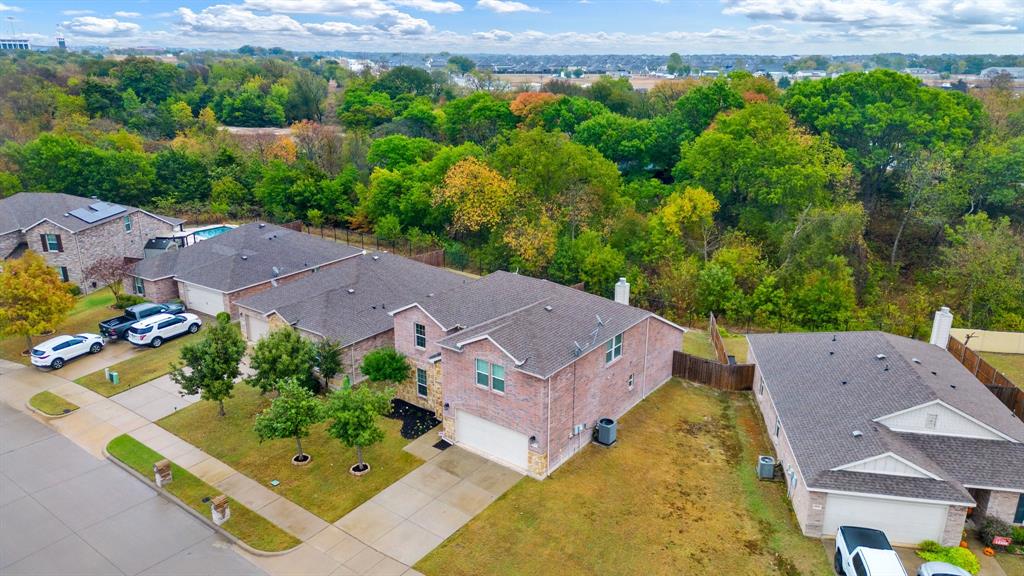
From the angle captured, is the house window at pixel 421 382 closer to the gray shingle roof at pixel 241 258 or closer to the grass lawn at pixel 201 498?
the grass lawn at pixel 201 498

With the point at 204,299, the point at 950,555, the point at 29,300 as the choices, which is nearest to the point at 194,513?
the point at 29,300

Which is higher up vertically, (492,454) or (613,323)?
(613,323)

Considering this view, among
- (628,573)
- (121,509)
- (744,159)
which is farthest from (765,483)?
(744,159)

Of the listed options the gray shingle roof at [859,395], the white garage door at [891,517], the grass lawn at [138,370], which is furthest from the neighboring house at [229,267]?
the white garage door at [891,517]

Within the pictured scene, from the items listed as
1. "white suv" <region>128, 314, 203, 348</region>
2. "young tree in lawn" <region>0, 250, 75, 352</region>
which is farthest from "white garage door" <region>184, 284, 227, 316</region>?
"young tree in lawn" <region>0, 250, 75, 352</region>

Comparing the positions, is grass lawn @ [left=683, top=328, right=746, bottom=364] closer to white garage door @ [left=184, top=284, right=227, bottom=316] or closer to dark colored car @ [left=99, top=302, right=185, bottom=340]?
white garage door @ [left=184, top=284, right=227, bottom=316]

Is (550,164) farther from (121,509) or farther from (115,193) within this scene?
(115,193)

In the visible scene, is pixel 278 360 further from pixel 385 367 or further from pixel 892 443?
pixel 892 443
